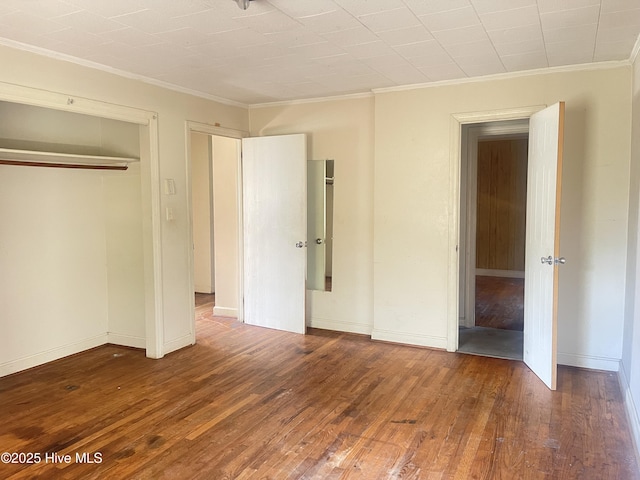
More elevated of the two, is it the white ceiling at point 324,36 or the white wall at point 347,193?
the white ceiling at point 324,36

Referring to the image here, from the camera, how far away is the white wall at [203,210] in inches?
276

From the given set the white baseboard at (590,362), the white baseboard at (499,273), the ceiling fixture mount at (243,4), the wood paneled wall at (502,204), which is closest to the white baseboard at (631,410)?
the white baseboard at (590,362)

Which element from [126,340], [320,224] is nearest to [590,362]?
[320,224]

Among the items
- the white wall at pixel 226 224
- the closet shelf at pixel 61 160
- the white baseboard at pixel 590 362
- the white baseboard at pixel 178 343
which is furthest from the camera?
the white wall at pixel 226 224

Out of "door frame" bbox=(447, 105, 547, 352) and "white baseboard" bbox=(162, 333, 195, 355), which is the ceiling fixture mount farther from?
"white baseboard" bbox=(162, 333, 195, 355)

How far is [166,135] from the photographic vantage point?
13.9 ft

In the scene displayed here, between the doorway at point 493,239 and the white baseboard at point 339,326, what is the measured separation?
969mm

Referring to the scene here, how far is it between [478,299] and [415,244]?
2.70 metres

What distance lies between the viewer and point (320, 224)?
5203mm

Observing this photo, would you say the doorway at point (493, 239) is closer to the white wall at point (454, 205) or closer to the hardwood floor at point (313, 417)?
the white wall at point (454, 205)

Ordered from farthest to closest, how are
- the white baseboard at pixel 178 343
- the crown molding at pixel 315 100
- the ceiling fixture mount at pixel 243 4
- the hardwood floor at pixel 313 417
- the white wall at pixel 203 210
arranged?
the white wall at pixel 203 210 → the crown molding at pixel 315 100 → the white baseboard at pixel 178 343 → the hardwood floor at pixel 313 417 → the ceiling fixture mount at pixel 243 4

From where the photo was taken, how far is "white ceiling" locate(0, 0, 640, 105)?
2.57m

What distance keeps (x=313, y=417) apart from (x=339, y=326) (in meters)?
2.09

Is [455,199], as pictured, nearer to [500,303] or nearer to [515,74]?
[515,74]
